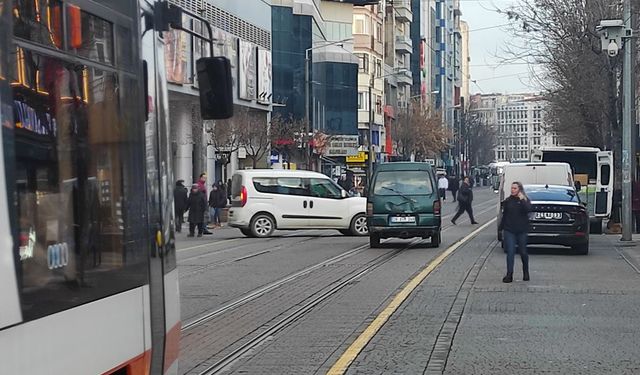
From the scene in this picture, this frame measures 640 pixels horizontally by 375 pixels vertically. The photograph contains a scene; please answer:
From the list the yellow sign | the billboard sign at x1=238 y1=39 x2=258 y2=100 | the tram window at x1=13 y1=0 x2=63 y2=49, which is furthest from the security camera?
the yellow sign

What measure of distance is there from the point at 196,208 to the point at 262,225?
2.31m

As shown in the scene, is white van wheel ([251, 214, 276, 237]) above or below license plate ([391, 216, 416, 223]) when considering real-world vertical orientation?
below

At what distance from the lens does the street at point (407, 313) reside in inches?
375

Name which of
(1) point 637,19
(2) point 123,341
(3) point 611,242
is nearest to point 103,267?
(2) point 123,341

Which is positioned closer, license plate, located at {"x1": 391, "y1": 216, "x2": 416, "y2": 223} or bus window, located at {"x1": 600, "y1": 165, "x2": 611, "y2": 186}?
license plate, located at {"x1": 391, "y1": 216, "x2": 416, "y2": 223}

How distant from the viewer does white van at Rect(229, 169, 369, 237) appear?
30344 mm

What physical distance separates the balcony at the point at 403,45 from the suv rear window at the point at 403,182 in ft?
257

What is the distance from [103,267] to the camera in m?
4.53

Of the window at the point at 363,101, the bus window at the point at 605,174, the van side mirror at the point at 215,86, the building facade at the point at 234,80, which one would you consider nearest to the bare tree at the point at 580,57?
the bus window at the point at 605,174

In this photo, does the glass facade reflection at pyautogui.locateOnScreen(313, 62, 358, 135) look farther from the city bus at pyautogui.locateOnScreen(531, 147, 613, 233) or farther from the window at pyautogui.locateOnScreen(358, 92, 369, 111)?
the city bus at pyautogui.locateOnScreen(531, 147, 613, 233)

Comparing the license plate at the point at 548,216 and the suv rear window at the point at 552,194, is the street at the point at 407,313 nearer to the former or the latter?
the license plate at the point at 548,216

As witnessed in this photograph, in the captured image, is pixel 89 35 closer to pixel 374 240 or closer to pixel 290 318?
pixel 290 318

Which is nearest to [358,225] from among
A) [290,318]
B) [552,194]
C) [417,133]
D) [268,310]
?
[552,194]

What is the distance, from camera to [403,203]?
81.9 ft
